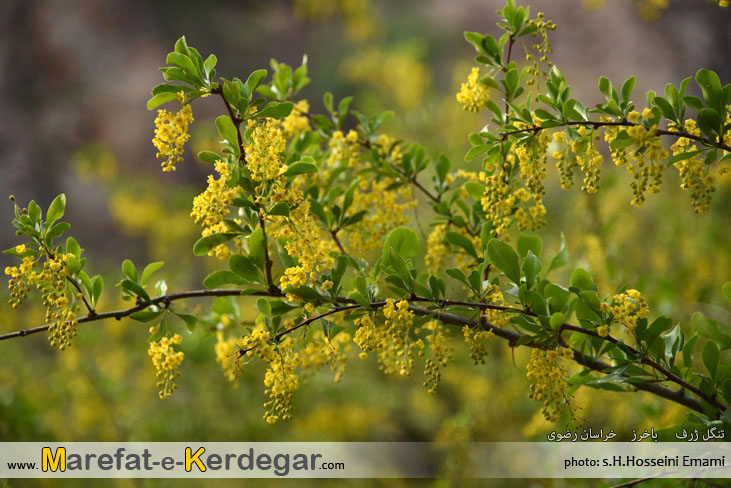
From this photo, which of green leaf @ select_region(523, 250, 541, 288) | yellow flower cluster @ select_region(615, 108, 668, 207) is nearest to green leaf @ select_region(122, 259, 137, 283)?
green leaf @ select_region(523, 250, 541, 288)

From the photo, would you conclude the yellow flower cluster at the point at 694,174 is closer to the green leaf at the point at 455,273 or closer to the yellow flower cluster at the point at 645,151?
the yellow flower cluster at the point at 645,151

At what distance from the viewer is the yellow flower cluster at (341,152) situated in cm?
100

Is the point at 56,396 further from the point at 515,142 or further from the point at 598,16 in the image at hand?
the point at 598,16

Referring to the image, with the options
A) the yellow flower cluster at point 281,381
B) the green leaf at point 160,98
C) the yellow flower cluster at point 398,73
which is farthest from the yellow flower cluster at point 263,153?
the yellow flower cluster at point 398,73

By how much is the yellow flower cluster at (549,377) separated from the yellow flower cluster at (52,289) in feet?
1.94

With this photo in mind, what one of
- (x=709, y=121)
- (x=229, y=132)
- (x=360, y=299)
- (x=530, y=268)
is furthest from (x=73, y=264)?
(x=709, y=121)

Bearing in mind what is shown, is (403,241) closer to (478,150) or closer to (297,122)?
(478,150)

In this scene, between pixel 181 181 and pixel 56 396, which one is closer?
pixel 56 396

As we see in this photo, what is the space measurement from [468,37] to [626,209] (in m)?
1.86

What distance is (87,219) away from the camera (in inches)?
161

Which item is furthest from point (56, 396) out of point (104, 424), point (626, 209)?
point (626, 209)

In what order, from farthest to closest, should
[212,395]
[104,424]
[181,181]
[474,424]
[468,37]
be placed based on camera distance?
[181,181], [104,424], [212,395], [474,424], [468,37]

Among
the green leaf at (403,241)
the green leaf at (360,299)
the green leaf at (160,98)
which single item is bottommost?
the green leaf at (360,299)

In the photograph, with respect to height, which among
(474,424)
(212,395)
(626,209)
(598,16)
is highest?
(598,16)
